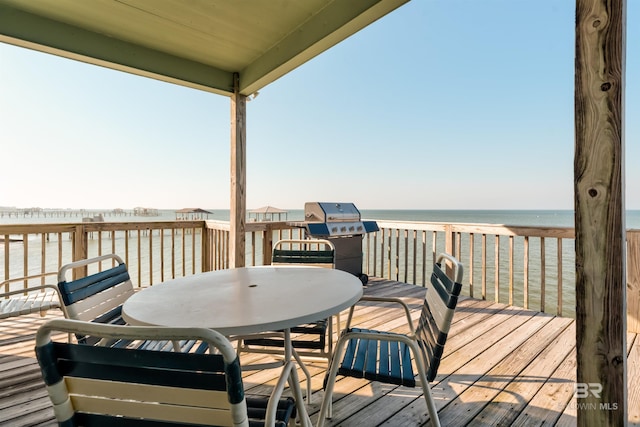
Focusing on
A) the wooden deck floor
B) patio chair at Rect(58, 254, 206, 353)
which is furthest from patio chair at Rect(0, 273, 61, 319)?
patio chair at Rect(58, 254, 206, 353)

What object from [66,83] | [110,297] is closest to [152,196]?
[66,83]

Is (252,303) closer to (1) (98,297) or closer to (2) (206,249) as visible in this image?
(1) (98,297)

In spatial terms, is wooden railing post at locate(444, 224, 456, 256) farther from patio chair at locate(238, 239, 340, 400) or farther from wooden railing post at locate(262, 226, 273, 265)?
wooden railing post at locate(262, 226, 273, 265)

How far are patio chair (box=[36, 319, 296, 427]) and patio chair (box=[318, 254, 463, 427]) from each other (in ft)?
2.01

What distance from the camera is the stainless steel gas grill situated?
12.2 feet

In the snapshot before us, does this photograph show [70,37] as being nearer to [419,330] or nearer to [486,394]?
[419,330]

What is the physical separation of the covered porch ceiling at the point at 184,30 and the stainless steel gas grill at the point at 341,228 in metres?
1.69

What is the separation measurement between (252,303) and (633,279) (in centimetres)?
332

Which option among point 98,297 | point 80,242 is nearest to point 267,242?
point 80,242

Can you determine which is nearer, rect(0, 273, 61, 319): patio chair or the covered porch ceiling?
rect(0, 273, 61, 319): patio chair

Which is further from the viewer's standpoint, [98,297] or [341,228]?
[341,228]

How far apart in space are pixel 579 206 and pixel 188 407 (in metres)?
1.51

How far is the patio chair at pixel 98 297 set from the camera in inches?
50.5

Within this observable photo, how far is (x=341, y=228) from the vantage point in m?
3.84
